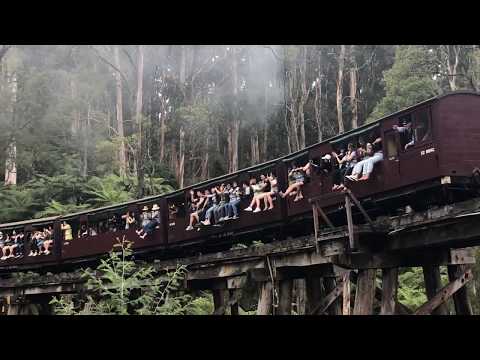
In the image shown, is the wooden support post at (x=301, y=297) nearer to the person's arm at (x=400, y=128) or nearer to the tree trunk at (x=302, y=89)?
the person's arm at (x=400, y=128)

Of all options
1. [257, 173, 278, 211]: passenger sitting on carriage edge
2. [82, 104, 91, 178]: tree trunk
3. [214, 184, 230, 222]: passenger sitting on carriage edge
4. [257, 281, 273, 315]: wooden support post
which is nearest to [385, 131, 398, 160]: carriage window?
[257, 173, 278, 211]: passenger sitting on carriage edge

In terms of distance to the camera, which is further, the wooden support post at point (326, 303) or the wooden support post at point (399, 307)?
the wooden support post at point (326, 303)

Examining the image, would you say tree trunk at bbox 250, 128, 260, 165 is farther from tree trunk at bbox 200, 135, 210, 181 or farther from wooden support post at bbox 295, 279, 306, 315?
wooden support post at bbox 295, 279, 306, 315

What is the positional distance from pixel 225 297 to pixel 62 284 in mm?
5380

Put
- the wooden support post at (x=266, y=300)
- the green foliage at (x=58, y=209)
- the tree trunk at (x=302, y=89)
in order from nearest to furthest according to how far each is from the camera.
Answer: the wooden support post at (x=266, y=300)
the green foliage at (x=58, y=209)
the tree trunk at (x=302, y=89)

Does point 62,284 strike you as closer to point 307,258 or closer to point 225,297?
point 225,297

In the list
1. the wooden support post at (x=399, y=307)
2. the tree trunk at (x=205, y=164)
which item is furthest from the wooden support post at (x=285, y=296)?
the tree trunk at (x=205, y=164)

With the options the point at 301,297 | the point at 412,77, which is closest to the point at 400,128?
the point at 301,297

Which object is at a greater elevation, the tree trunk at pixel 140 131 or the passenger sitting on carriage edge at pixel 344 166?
the tree trunk at pixel 140 131

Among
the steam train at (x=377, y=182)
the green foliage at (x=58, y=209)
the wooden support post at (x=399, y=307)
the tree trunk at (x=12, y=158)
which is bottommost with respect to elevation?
the wooden support post at (x=399, y=307)

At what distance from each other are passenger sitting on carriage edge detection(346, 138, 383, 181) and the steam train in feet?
0.36

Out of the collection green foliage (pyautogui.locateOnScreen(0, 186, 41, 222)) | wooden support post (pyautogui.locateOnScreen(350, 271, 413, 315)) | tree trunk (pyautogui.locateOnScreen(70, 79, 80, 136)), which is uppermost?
tree trunk (pyautogui.locateOnScreen(70, 79, 80, 136))

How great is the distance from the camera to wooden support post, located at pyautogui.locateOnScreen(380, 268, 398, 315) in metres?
9.59

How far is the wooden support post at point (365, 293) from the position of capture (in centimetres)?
980
